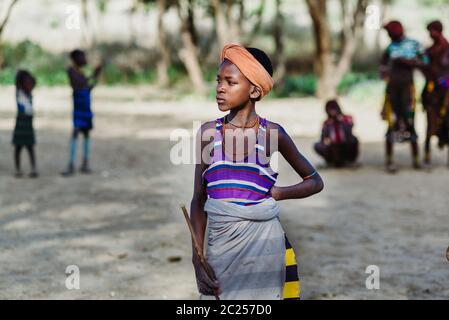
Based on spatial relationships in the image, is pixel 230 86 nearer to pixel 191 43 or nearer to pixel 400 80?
pixel 400 80

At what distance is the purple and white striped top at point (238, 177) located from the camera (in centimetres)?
326

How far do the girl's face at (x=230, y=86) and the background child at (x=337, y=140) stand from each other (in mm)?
7918

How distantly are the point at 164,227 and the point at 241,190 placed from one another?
461 cm

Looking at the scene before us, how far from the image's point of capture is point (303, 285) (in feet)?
19.4

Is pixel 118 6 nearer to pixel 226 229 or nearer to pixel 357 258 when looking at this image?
pixel 357 258

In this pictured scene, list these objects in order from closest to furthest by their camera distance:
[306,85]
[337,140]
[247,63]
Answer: [247,63]
[337,140]
[306,85]

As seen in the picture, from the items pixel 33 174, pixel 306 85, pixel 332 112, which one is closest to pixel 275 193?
pixel 33 174

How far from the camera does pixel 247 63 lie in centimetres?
322

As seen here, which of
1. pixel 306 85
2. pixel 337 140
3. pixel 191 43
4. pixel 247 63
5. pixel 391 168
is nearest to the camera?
pixel 247 63

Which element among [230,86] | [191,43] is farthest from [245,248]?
[191,43]

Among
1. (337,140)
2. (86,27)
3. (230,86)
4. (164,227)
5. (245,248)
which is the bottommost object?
(164,227)

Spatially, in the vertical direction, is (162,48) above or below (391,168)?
above

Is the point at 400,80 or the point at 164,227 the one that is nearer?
the point at 164,227
